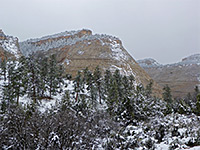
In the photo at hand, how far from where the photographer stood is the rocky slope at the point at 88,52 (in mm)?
67938

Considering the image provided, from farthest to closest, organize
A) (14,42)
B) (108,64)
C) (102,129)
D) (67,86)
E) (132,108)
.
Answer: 1. (14,42)
2. (108,64)
3. (67,86)
4. (132,108)
5. (102,129)

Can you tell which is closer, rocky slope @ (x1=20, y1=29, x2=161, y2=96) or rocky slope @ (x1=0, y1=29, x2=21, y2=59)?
rocky slope @ (x1=20, y1=29, x2=161, y2=96)

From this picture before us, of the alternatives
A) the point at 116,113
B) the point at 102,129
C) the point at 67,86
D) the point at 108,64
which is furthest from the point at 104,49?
Answer: the point at 102,129

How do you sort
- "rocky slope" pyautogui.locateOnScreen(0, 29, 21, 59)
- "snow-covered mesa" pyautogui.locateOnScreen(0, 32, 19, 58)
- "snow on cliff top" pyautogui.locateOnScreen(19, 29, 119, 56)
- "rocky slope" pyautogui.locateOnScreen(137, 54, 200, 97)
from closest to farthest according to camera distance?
"rocky slope" pyautogui.locateOnScreen(0, 29, 21, 59) < "snow-covered mesa" pyautogui.locateOnScreen(0, 32, 19, 58) < "rocky slope" pyautogui.locateOnScreen(137, 54, 200, 97) < "snow on cliff top" pyautogui.locateOnScreen(19, 29, 119, 56)

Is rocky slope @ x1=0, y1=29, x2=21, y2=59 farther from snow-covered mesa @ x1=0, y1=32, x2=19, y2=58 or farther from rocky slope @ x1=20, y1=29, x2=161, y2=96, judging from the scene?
rocky slope @ x1=20, y1=29, x2=161, y2=96

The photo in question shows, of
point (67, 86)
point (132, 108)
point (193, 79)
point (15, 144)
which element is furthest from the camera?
point (193, 79)

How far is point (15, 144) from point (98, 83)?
73.2ft

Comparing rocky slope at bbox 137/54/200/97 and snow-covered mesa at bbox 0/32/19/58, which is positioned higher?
snow-covered mesa at bbox 0/32/19/58

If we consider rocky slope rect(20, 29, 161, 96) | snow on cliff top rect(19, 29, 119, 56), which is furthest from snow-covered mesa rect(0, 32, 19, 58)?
rocky slope rect(20, 29, 161, 96)

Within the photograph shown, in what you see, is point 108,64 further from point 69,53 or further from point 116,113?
point 116,113

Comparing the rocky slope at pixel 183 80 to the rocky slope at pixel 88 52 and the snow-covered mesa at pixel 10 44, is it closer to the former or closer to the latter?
the rocky slope at pixel 88 52

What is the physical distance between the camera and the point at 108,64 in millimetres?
67250

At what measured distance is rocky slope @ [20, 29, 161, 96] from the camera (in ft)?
223

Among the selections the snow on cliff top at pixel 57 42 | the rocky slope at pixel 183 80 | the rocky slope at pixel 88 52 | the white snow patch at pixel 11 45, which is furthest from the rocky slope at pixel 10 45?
the rocky slope at pixel 183 80
